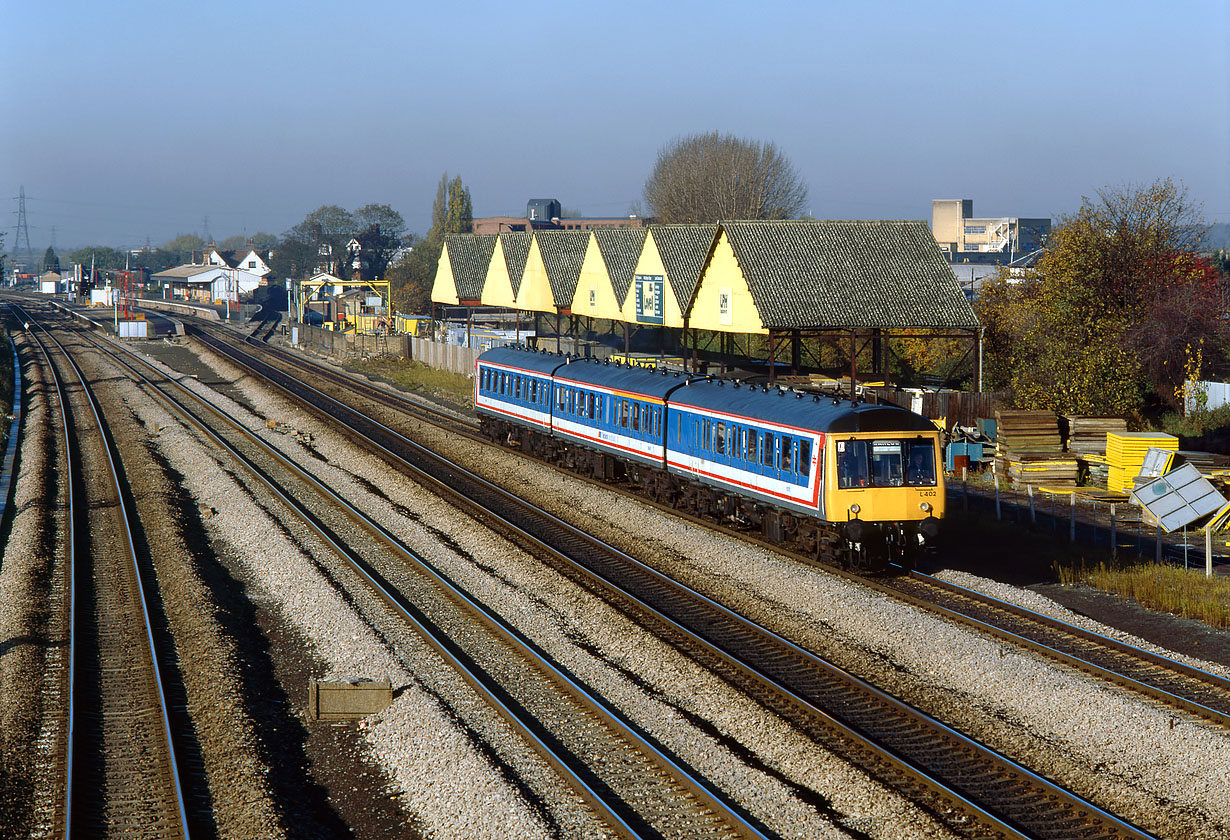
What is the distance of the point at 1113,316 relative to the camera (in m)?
42.4

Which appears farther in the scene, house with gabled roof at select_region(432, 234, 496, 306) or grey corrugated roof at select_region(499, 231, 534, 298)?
house with gabled roof at select_region(432, 234, 496, 306)

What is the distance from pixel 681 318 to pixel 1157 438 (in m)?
19.2

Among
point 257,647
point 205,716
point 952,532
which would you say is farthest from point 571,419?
point 205,716

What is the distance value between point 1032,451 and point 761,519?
1137 cm

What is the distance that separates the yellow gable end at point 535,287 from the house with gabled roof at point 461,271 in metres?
7.49

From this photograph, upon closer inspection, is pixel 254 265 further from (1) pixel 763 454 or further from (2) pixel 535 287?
(1) pixel 763 454

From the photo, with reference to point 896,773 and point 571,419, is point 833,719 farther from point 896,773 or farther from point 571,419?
point 571,419

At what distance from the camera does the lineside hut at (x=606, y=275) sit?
50.7 metres

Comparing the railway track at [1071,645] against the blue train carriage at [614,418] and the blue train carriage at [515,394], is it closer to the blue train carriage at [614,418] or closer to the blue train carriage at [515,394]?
the blue train carriage at [614,418]

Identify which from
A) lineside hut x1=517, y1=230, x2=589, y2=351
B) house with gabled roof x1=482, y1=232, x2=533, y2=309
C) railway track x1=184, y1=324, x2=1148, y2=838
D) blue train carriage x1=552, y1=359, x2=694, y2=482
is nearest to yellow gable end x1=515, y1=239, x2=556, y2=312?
lineside hut x1=517, y1=230, x2=589, y2=351

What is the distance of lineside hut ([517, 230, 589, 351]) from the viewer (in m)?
58.0

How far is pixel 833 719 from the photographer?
13.7 metres

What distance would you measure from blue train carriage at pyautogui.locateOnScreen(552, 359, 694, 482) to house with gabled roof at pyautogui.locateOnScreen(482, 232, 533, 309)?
2896 centimetres

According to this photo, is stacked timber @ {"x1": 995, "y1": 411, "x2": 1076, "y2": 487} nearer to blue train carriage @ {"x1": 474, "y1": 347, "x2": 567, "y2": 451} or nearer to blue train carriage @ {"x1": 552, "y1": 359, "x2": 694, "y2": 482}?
blue train carriage @ {"x1": 552, "y1": 359, "x2": 694, "y2": 482}
